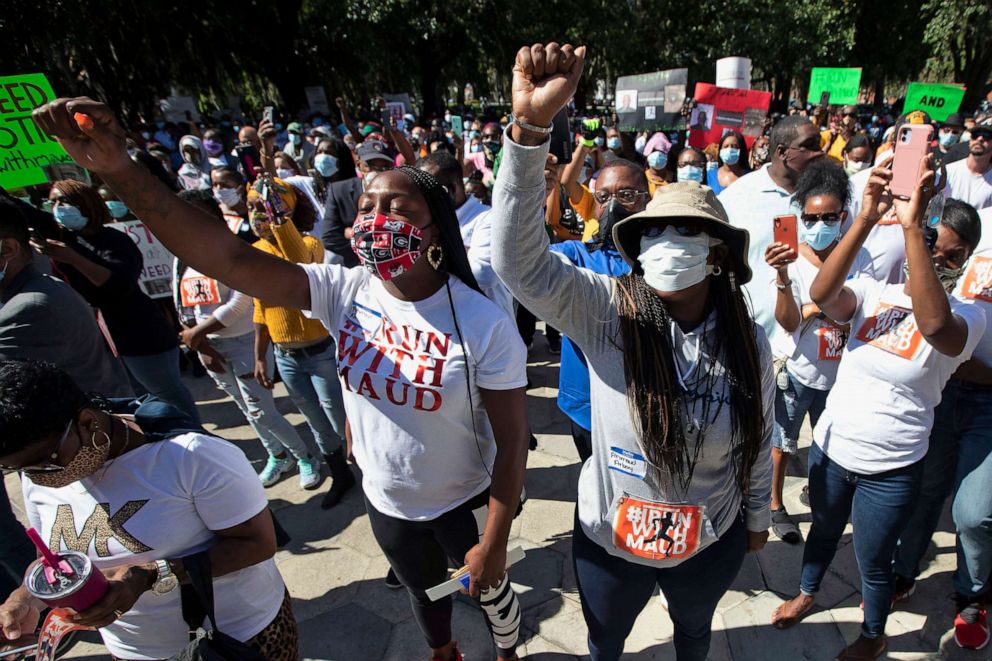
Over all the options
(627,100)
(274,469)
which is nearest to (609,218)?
(274,469)

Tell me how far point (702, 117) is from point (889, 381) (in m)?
6.10

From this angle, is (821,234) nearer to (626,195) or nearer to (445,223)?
(626,195)

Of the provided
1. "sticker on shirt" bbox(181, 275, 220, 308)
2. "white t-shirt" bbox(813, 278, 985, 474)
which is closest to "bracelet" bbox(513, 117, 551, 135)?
"white t-shirt" bbox(813, 278, 985, 474)

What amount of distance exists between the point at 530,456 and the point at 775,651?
1.98 metres

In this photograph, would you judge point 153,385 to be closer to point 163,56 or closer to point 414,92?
point 163,56

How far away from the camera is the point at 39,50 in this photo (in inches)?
659

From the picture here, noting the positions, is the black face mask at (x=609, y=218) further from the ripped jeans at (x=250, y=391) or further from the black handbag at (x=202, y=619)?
the ripped jeans at (x=250, y=391)

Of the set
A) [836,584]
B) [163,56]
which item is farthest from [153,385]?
[163,56]

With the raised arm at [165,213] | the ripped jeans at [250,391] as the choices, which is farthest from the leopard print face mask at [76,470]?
the ripped jeans at [250,391]

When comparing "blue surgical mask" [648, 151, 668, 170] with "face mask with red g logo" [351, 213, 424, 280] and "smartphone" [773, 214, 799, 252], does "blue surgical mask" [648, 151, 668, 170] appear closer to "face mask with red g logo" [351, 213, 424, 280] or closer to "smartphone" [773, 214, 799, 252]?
"smartphone" [773, 214, 799, 252]

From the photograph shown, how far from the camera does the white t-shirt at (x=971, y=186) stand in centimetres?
479

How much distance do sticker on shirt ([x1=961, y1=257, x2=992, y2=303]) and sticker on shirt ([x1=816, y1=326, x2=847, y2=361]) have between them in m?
0.64

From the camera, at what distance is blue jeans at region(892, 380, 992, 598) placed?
2.27 m

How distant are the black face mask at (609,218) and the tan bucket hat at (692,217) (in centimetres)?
98
